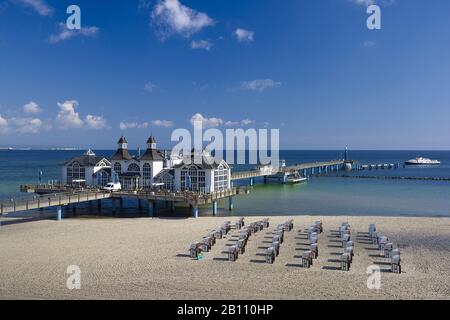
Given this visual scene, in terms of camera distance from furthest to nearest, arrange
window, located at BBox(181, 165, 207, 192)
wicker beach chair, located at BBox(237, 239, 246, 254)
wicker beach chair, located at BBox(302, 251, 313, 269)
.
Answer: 1. window, located at BBox(181, 165, 207, 192)
2. wicker beach chair, located at BBox(237, 239, 246, 254)
3. wicker beach chair, located at BBox(302, 251, 313, 269)

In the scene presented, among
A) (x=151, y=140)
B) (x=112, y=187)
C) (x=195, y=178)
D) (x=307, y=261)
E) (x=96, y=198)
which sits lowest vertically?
(x=307, y=261)

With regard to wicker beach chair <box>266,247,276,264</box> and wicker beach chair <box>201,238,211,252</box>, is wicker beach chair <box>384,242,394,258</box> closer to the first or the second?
wicker beach chair <box>266,247,276,264</box>

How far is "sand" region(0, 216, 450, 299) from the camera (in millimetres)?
13758

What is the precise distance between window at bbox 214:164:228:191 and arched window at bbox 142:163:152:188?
662cm

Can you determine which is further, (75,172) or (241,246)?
(75,172)

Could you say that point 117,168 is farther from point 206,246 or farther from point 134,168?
point 206,246

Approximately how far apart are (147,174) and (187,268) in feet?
75.2

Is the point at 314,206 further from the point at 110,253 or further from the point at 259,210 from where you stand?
the point at 110,253

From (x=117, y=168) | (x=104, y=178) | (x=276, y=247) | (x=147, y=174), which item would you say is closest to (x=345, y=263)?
(x=276, y=247)

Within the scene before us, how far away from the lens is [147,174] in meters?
38.5

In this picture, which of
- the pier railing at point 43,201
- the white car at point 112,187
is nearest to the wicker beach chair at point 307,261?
the pier railing at point 43,201

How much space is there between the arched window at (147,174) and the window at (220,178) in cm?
662

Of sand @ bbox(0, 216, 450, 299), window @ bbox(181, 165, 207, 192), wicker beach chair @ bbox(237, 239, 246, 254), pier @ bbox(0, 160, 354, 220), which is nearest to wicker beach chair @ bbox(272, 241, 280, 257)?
sand @ bbox(0, 216, 450, 299)
